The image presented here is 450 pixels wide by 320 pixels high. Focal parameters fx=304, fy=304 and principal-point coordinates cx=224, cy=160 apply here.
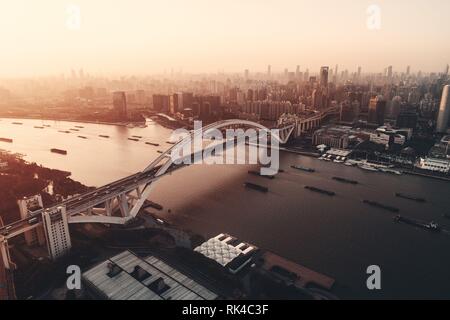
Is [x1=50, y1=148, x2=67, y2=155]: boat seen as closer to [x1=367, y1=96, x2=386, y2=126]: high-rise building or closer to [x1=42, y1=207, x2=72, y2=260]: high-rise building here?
[x1=42, y1=207, x2=72, y2=260]: high-rise building

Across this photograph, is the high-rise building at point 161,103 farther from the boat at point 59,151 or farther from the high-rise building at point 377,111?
the high-rise building at point 377,111

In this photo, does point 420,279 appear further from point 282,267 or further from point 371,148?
point 371,148

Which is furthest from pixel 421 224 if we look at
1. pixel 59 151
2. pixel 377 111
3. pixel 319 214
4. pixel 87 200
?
pixel 59 151

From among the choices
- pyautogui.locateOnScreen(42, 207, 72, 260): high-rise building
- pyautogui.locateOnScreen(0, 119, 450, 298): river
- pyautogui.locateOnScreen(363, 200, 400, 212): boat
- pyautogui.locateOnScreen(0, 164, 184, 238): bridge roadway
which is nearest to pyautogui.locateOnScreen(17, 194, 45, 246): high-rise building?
pyautogui.locateOnScreen(0, 164, 184, 238): bridge roadway

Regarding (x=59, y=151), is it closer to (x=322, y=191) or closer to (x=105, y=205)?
(x=105, y=205)

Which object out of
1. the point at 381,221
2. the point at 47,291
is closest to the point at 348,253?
the point at 381,221
